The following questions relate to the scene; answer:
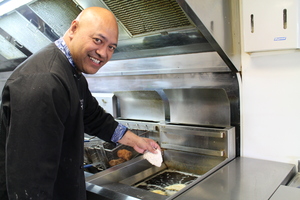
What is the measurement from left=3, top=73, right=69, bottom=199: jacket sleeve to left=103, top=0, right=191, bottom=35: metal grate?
0.71 m

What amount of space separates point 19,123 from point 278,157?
55.8 inches

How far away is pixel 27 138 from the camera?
0.82m

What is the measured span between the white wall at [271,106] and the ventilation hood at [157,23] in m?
0.15

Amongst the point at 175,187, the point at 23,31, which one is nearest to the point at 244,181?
the point at 175,187

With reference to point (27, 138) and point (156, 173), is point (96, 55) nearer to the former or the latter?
point (27, 138)

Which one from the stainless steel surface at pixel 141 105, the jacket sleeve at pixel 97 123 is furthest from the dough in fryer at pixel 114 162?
the stainless steel surface at pixel 141 105

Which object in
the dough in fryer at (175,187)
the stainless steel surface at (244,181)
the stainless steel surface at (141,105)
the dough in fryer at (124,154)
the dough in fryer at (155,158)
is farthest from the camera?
the stainless steel surface at (141,105)

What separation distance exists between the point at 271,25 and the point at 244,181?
0.83 metres

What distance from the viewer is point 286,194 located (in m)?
1.13

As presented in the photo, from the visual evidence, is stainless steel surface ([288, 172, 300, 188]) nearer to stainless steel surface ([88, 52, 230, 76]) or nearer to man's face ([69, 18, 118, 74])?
stainless steel surface ([88, 52, 230, 76])

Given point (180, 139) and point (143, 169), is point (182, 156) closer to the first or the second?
point (180, 139)

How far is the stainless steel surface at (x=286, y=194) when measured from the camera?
1096 millimetres

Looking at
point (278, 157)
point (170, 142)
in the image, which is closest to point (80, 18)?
point (170, 142)

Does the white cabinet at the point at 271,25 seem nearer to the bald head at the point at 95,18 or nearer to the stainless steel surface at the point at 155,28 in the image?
the stainless steel surface at the point at 155,28
